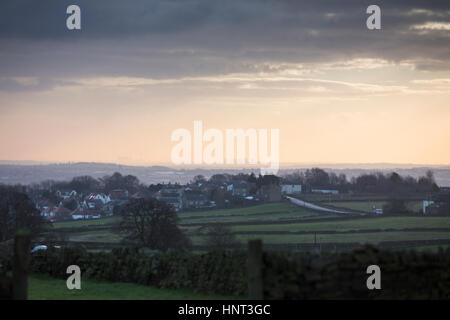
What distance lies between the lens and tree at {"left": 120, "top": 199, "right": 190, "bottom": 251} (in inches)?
1400

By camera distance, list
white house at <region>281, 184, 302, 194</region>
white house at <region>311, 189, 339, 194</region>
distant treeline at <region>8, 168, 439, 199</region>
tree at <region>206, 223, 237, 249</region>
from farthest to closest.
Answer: white house at <region>281, 184, 302, 194</region>, white house at <region>311, 189, 339, 194</region>, distant treeline at <region>8, 168, 439, 199</region>, tree at <region>206, 223, 237, 249</region>

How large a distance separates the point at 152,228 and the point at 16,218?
13.1 metres

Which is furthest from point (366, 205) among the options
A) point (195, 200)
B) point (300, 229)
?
point (195, 200)

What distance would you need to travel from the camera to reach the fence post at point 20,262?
396 inches

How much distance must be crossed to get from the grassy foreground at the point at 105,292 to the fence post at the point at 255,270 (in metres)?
3.05

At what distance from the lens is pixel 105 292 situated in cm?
1410

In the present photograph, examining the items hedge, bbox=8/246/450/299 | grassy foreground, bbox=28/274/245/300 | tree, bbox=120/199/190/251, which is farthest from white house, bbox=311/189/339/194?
hedge, bbox=8/246/450/299

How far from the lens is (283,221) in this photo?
188 ft

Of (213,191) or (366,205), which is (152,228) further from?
(213,191)

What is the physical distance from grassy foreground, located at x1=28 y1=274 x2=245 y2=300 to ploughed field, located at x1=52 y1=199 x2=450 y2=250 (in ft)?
69.6

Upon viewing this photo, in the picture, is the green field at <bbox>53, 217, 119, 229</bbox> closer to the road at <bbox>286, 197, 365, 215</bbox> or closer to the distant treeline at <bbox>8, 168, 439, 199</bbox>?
the distant treeline at <bbox>8, 168, 439, 199</bbox>
